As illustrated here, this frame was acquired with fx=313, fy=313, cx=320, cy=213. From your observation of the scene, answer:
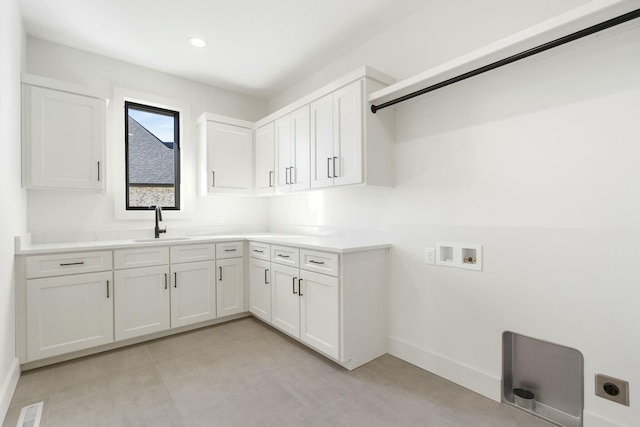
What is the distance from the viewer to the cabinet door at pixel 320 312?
232cm

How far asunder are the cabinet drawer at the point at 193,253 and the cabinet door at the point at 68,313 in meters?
0.54

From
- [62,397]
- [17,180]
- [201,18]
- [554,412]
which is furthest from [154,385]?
[201,18]

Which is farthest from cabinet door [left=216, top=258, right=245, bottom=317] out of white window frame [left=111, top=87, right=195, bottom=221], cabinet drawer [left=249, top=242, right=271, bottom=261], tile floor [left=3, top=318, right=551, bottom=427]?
white window frame [left=111, top=87, right=195, bottom=221]

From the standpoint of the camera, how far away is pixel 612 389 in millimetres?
1575

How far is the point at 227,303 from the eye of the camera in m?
3.33

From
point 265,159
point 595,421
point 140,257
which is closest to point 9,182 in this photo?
point 140,257

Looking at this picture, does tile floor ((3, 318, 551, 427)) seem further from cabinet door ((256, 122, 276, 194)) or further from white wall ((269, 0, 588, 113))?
white wall ((269, 0, 588, 113))

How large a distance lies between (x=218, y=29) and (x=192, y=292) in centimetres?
243

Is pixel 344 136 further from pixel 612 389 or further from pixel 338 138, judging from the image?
pixel 612 389

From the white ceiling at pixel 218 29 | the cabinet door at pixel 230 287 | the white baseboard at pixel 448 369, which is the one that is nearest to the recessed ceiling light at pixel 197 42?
the white ceiling at pixel 218 29

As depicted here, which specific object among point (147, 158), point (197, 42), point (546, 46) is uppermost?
point (197, 42)

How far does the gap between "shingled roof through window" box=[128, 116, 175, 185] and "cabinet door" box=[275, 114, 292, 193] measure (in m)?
Result: 1.27

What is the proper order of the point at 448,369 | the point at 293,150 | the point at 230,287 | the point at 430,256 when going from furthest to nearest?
the point at 230,287, the point at 293,150, the point at 430,256, the point at 448,369

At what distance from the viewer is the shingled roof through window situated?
3391mm
